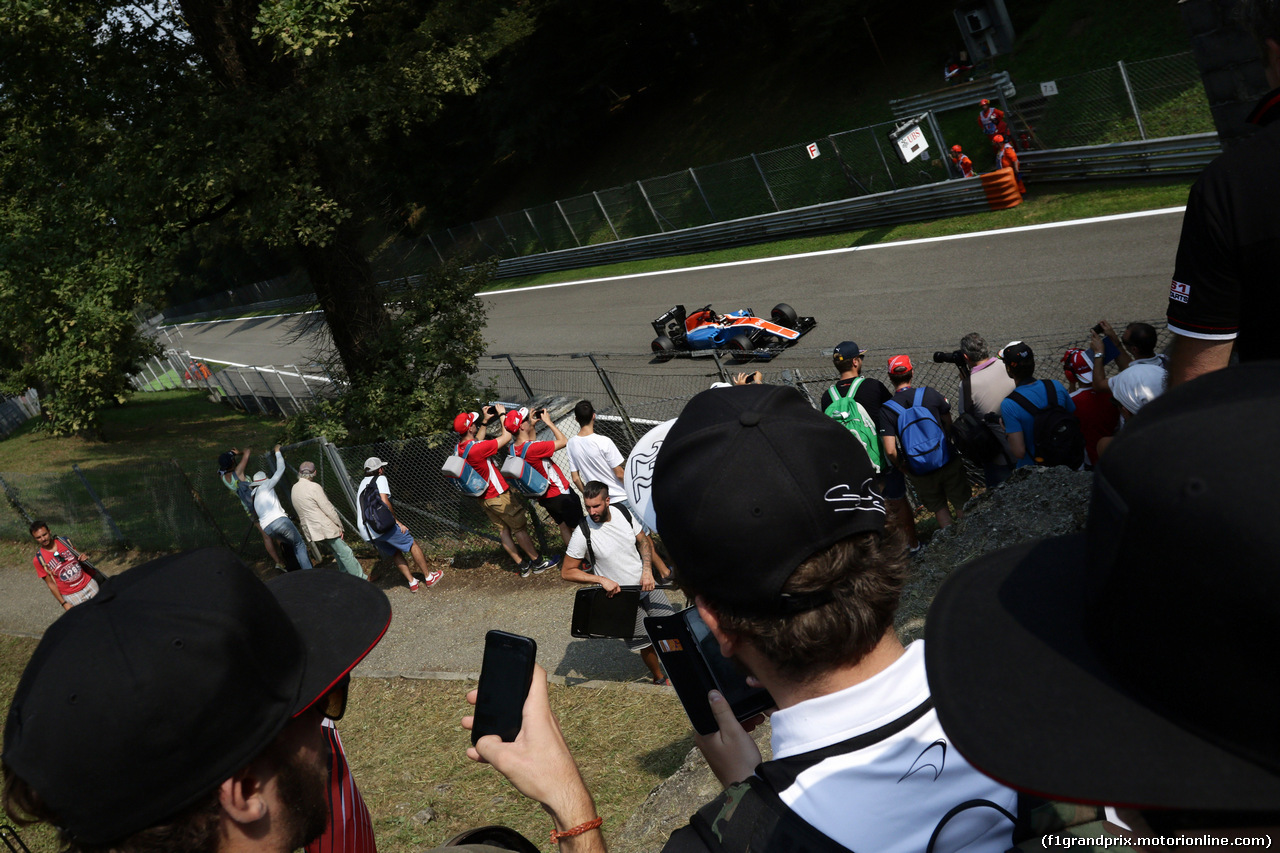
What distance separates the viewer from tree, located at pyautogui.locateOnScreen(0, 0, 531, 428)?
12508mm

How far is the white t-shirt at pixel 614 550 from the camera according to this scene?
730 centimetres

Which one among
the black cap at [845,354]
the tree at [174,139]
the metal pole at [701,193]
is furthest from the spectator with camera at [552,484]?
the metal pole at [701,193]

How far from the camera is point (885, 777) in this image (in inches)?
60.2

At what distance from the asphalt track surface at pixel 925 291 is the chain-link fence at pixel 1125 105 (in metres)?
3.51

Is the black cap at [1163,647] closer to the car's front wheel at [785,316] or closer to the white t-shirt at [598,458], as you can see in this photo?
the white t-shirt at [598,458]

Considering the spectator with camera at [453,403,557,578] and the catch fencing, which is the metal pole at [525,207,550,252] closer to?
the catch fencing

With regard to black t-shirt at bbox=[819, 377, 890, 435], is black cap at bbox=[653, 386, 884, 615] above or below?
above

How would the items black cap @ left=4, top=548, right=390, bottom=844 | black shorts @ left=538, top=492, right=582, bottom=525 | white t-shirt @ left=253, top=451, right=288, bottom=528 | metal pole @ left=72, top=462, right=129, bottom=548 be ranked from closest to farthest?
1. black cap @ left=4, top=548, right=390, bottom=844
2. black shorts @ left=538, top=492, right=582, bottom=525
3. white t-shirt @ left=253, top=451, right=288, bottom=528
4. metal pole @ left=72, top=462, right=129, bottom=548

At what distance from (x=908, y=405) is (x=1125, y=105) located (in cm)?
1547

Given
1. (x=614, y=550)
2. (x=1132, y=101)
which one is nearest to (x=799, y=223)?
(x=1132, y=101)

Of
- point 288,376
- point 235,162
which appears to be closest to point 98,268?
point 235,162

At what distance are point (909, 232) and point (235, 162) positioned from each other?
14573 mm

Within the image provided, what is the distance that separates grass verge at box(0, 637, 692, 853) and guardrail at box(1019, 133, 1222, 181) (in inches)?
596

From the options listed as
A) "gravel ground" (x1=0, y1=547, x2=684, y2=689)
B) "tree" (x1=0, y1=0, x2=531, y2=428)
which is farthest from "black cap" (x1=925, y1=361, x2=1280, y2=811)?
"tree" (x1=0, y1=0, x2=531, y2=428)
